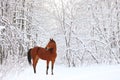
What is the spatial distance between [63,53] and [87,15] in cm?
339

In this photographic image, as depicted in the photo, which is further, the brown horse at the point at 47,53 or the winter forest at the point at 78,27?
the winter forest at the point at 78,27

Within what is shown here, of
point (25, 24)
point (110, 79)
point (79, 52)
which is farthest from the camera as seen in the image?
point (79, 52)

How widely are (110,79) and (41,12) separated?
15919mm

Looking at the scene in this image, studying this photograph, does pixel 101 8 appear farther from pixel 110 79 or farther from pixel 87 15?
pixel 110 79

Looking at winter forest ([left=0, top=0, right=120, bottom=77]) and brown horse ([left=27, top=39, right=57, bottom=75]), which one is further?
winter forest ([left=0, top=0, right=120, bottom=77])

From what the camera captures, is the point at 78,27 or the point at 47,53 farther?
Answer: the point at 78,27

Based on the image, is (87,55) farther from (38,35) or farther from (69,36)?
(38,35)

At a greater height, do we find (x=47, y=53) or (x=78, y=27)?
(x=78, y=27)

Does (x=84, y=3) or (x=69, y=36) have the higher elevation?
(x=84, y=3)

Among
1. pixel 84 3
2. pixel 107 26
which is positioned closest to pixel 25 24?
pixel 84 3

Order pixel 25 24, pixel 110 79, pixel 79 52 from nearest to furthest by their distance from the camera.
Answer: pixel 110 79 → pixel 25 24 → pixel 79 52

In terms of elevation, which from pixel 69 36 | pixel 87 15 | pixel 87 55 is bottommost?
pixel 87 55

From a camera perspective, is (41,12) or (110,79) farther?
(41,12)

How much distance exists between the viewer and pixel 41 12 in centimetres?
2394
